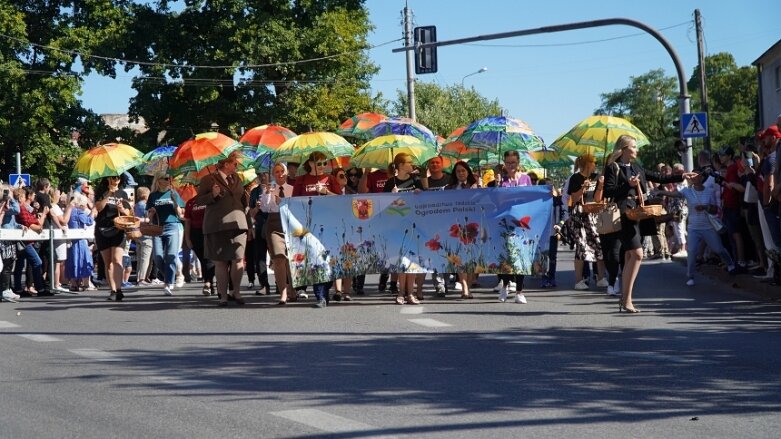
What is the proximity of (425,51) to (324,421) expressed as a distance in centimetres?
2242

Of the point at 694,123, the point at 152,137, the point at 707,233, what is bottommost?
the point at 707,233

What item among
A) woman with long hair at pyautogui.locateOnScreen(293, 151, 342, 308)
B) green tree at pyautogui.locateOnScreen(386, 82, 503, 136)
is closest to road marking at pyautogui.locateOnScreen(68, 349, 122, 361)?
Answer: woman with long hair at pyautogui.locateOnScreen(293, 151, 342, 308)

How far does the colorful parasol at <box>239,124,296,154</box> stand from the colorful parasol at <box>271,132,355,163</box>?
12.8 ft

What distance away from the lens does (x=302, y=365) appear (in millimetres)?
9727

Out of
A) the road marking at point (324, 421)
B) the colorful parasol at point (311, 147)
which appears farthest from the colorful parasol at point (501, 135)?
the road marking at point (324, 421)

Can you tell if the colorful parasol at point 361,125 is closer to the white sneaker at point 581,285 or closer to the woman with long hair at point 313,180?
the woman with long hair at point 313,180

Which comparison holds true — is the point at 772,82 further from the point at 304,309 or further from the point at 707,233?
the point at 304,309

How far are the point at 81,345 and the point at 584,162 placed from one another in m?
7.50

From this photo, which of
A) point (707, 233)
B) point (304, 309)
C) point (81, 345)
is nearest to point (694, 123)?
point (707, 233)

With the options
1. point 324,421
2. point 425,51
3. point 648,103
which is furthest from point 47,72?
point 648,103

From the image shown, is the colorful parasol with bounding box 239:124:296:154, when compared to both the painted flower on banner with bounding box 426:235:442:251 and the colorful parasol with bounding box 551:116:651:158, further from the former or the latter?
the painted flower on banner with bounding box 426:235:442:251

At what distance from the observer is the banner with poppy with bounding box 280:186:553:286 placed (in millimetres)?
15391

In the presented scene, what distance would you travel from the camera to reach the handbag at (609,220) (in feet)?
43.8

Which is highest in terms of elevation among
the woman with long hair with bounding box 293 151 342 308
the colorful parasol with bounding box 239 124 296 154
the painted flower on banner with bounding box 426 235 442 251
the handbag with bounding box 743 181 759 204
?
the colorful parasol with bounding box 239 124 296 154
